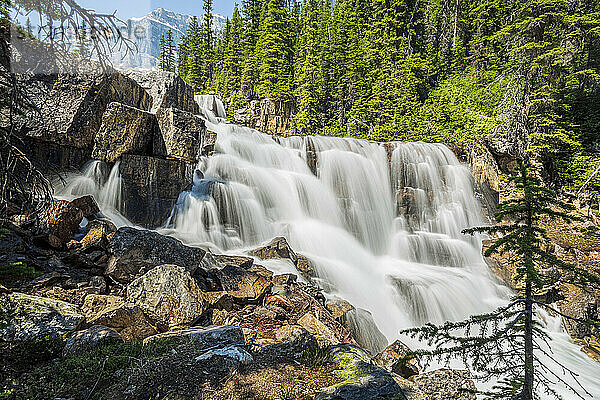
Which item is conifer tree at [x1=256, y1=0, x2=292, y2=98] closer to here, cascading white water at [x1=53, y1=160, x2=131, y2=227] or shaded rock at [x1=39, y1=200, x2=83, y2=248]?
cascading white water at [x1=53, y1=160, x2=131, y2=227]

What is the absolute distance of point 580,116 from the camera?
16062 mm

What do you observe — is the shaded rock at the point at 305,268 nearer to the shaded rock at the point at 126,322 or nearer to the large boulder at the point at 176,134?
the shaded rock at the point at 126,322

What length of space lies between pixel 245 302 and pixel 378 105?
21.2 metres

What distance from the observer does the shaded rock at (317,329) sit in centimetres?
506

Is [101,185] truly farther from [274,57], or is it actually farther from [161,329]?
[274,57]

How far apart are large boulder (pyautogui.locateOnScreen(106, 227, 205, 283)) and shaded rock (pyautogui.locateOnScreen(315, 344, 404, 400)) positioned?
3.78 meters

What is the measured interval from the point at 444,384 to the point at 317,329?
2271 mm

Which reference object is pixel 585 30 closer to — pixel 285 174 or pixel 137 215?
pixel 285 174

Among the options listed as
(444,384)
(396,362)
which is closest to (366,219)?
(396,362)

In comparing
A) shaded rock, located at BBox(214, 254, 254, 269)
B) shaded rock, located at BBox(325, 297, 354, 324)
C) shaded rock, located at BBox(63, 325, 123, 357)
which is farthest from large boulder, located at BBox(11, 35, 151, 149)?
shaded rock, located at BBox(325, 297, 354, 324)

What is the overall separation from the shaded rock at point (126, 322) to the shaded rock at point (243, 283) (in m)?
1.83

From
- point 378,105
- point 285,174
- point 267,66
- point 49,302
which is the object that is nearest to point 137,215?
point 49,302

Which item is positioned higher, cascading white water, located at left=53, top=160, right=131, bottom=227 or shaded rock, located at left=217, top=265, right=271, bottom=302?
cascading white water, located at left=53, top=160, right=131, bottom=227

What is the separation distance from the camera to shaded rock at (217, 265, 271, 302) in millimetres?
5884
